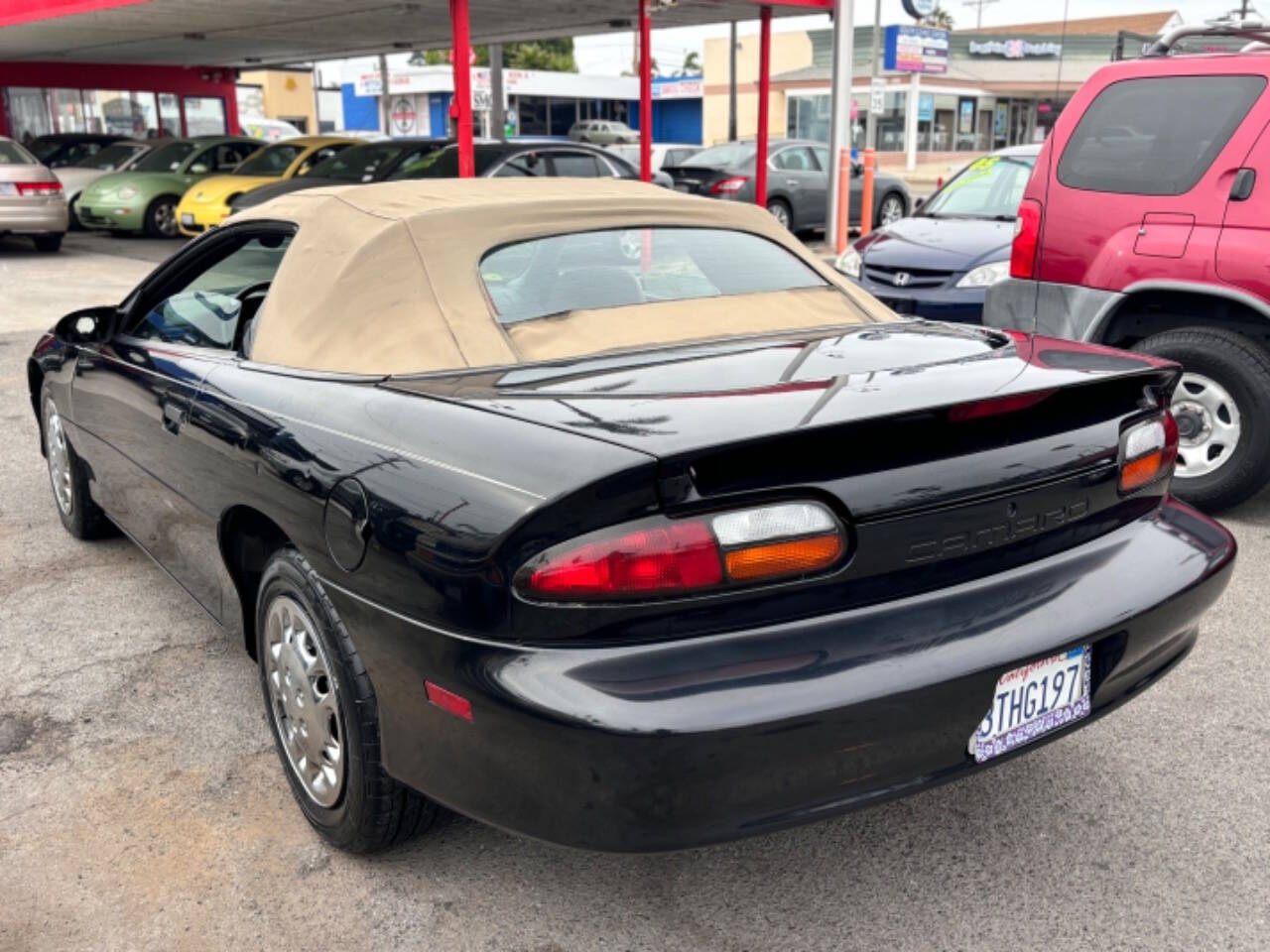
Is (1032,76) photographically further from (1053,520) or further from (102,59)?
(1053,520)

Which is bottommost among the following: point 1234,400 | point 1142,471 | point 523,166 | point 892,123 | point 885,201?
point 885,201

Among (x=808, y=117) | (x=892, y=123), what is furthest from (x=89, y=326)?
(x=808, y=117)

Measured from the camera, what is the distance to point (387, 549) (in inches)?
92.0

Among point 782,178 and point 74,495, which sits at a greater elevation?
point 782,178

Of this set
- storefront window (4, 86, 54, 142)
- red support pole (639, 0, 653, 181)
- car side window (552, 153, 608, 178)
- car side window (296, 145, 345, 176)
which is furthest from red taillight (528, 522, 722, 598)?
storefront window (4, 86, 54, 142)

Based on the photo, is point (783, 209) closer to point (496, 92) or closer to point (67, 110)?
point (496, 92)

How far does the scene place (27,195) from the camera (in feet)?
50.5

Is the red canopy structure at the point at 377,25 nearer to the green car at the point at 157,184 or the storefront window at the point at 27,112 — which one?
the green car at the point at 157,184

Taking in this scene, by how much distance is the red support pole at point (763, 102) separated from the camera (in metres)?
14.8

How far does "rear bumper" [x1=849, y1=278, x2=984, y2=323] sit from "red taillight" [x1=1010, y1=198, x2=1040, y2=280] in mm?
1773

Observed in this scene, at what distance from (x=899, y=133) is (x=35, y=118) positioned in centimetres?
3323

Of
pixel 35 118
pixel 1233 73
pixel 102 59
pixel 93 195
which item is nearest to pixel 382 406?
pixel 1233 73

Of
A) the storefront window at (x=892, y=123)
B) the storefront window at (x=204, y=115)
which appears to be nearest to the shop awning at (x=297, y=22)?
the storefront window at (x=204, y=115)

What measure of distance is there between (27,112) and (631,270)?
26.5 m
